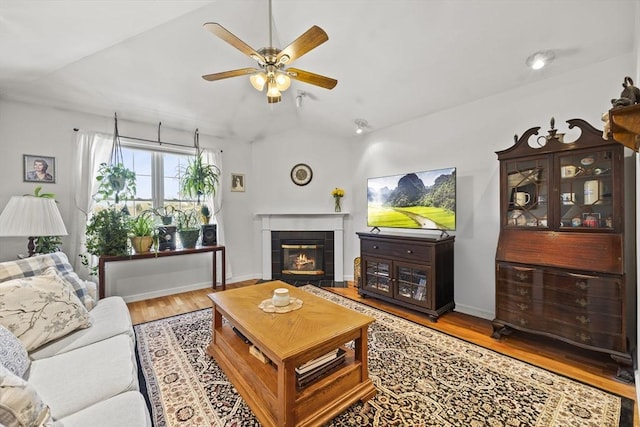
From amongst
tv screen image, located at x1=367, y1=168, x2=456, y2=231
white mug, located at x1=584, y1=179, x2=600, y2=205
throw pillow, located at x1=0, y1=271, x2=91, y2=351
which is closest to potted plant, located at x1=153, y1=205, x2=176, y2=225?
throw pillow, located at x1=0, y1=271, x2=91, y2=351

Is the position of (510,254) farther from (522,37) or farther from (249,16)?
(249,16)

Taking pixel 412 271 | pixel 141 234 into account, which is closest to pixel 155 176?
pixel 141 234

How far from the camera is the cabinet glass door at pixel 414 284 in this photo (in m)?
3.00

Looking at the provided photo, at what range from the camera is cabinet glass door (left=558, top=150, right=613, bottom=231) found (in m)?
2.10

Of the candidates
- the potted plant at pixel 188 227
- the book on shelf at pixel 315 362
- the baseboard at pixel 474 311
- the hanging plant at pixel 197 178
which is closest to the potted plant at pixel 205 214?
the potted plant at pixel 188 227

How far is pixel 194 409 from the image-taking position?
165 cm

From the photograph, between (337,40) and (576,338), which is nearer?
(576,338)

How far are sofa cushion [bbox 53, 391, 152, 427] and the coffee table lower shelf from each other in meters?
0.59

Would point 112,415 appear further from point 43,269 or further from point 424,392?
point 424,392

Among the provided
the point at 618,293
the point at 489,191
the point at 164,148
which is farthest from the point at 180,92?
the point at 618,293

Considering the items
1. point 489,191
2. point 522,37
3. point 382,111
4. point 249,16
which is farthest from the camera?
point 382,111

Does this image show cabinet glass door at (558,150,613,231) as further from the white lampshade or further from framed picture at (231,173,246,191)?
the white lampshade

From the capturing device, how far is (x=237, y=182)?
4508 millimetres

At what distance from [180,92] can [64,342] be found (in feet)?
9.36
